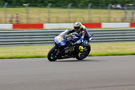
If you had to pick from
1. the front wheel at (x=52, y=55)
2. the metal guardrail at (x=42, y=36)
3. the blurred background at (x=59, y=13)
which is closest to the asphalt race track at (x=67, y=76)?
the front wheel at (x=52, y=55)

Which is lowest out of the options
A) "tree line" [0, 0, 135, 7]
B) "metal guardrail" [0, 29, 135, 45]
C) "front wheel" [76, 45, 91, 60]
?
"metal guardrail" [0, 29, 135, 45]

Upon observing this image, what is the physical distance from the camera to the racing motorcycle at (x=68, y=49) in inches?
467

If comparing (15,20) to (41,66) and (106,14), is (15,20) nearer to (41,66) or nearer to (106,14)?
(106,14)

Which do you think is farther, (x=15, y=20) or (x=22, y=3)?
(x=22, y=3)

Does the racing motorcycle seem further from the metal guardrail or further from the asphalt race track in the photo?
the metal guardrail

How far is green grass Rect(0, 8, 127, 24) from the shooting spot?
26750 millimetres

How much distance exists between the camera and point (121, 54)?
1452 cm

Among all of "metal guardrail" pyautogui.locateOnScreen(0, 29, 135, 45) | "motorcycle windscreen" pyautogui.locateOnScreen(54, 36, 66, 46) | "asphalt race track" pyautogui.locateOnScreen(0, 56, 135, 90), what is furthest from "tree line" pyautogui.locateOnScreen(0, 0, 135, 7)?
"asphalt race track" pyautogui.locateOnScreen(0, 56, 135, 90)

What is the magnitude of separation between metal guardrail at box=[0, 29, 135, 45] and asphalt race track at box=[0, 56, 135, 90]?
7995 mm

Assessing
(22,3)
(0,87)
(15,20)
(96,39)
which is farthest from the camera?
(22,3)

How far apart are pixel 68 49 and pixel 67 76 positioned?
11.5 ft

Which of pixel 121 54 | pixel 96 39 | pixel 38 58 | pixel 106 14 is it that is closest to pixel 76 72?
pixel 38 58

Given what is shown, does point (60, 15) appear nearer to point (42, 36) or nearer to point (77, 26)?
point (42, 36)

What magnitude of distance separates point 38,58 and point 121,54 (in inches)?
131
